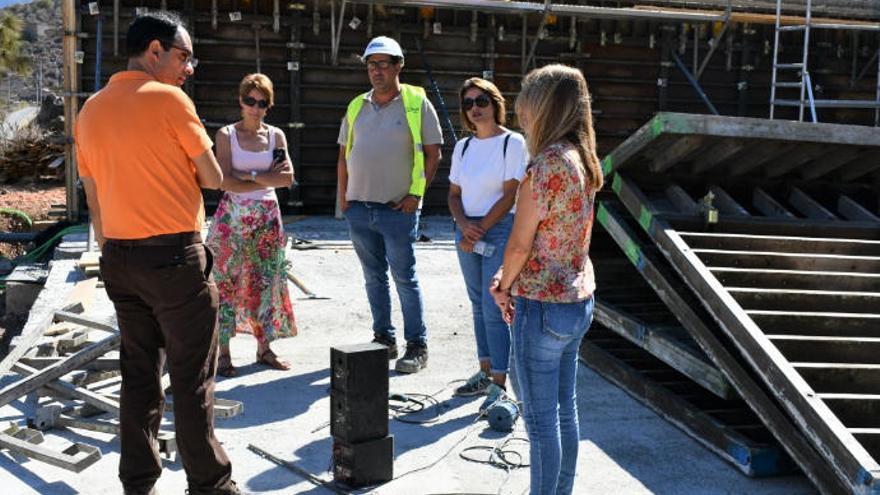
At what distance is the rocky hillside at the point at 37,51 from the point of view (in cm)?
4425

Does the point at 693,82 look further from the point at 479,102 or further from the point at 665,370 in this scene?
the point at 479,102

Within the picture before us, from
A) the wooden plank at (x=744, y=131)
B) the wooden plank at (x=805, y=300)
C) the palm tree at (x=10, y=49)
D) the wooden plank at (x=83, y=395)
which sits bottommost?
the wooden plank at (x=83, y=395)

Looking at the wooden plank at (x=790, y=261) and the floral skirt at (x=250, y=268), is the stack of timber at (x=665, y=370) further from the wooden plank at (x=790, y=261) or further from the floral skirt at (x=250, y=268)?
the floral skirt at (x=250, y=268)

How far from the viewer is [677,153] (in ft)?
20.0

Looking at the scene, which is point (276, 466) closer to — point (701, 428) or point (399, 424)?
point (399, 424)

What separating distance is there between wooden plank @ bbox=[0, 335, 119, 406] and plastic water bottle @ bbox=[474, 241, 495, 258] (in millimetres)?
2008

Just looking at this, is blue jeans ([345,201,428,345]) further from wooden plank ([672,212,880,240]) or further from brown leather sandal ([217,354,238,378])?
wooden plank ([672,212,880,240])

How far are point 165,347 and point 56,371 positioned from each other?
156cm

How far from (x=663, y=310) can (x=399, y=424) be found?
2612 millimetres

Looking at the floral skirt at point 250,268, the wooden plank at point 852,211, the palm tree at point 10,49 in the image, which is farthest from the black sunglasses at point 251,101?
the palm tree at point 10,49

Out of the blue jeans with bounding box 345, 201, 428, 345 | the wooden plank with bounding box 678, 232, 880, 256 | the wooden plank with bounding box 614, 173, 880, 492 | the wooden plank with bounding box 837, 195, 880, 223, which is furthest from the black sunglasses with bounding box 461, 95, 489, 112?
the wooden plank with bounding box 837, 195, 880, 223

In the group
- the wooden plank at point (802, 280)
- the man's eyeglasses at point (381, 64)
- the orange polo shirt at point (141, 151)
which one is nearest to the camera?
the orange polo shirt at point (141, 151)

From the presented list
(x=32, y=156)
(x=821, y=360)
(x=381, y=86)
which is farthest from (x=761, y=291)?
(x=32, y=156)

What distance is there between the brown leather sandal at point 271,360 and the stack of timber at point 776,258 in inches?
92.8
